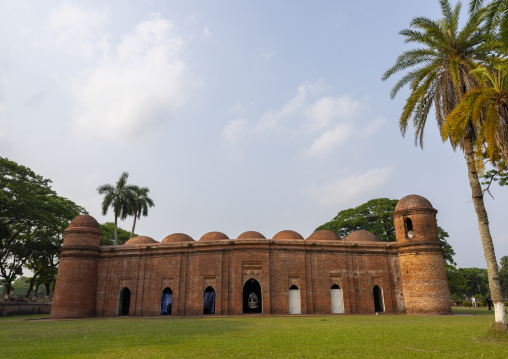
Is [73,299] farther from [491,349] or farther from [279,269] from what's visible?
[491,349]

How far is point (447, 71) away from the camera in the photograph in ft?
46.3

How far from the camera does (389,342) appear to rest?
33.2 ft

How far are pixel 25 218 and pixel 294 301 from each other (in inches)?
983

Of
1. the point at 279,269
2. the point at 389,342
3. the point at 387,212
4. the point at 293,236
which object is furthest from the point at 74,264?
the point at 387,212

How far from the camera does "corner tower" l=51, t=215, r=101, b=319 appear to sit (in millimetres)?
24844

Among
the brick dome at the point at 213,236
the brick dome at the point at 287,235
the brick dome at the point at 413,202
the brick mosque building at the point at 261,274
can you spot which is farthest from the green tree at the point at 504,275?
the brick dome at the point at 213,236

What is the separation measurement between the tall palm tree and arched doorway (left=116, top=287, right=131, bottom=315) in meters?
23.6

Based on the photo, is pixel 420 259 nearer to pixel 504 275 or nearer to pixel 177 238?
pixel 177 238

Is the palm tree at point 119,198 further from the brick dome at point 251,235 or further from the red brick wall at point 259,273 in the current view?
the brick dome at point 251,235

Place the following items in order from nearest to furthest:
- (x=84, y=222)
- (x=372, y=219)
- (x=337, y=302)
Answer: (x=337, y=302) < (x=84, y=222) < (x=372, y=219)

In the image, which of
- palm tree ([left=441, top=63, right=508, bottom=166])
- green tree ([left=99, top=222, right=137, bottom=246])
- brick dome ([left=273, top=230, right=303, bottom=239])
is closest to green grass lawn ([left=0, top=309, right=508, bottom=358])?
palm tree ([left=441, top=63, right=508, bottom=166])

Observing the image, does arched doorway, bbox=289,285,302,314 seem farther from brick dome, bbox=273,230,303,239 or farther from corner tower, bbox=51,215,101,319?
corner tower, bbox=51,215,101,319

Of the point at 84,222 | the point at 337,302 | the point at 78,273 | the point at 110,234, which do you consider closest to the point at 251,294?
the point at 337,302

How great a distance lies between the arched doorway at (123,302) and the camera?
26703mm
